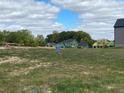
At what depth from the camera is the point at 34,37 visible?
5438 inches

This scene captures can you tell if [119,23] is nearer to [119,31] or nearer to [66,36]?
[119,31]

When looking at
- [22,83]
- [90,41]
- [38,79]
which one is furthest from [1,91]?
[90,41]

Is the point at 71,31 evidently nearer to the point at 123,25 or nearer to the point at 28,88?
the point at 123,25

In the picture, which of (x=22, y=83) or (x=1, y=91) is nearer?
(x=1, y=91)

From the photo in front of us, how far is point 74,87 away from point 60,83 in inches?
41.3

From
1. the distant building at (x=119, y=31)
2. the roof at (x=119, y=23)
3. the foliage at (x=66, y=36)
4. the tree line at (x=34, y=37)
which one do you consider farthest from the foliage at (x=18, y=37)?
the roof at (x=119, y=23)

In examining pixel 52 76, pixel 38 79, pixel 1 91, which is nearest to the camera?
pixel 1 91

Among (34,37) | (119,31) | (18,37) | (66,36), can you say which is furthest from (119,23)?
(18,37)

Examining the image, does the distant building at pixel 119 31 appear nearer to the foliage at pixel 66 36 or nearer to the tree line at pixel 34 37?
the tree line at pixel 34 37

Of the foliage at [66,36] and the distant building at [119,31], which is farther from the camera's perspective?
the foliage at [66,36]

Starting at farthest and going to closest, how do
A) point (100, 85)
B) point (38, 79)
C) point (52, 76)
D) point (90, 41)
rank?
point (90, 41) < point (52, 76) < point (38, 79) < point (100, 85)

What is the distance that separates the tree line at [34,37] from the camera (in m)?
124

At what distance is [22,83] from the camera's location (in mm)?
14172

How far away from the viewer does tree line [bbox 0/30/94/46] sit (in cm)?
12361
